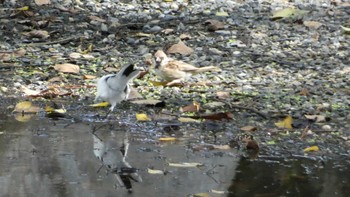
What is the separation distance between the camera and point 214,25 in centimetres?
935

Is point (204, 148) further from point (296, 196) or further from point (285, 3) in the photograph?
point (285, 3)

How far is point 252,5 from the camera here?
10.3 m

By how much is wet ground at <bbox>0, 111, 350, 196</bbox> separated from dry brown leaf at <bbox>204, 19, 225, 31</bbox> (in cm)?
339

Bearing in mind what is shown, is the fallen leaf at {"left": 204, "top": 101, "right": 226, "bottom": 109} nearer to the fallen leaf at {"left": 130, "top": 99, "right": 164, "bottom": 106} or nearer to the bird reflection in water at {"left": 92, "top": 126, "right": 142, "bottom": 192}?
the fallen leaf at {"left": 130, "top": 99, "right": 164, "bottom": 106}

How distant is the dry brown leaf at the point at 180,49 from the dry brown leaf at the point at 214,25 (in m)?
0.71

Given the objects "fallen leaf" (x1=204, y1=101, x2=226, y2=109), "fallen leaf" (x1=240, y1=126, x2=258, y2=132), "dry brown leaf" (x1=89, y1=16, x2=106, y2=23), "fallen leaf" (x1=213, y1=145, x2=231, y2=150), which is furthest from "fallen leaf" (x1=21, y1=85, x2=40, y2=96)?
"dry brown leaf" (x1=89, y1=16, x2=106, y2=23)

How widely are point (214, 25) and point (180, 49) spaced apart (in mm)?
863

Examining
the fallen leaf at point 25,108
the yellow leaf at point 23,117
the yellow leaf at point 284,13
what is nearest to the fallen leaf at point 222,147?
the yellow leaf at point 23,117

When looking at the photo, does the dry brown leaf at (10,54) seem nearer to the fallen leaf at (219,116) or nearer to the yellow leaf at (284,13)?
the fallen leaf at (219,116)

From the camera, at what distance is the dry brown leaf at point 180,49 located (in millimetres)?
8602

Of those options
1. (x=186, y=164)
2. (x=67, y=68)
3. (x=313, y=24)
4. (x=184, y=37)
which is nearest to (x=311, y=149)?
(x=186, y=164)

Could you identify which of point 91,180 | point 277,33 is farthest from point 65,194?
point 277,33

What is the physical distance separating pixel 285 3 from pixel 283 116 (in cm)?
405

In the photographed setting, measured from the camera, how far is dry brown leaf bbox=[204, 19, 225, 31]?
30.6 ft
